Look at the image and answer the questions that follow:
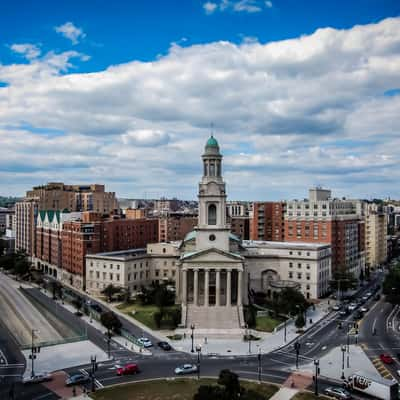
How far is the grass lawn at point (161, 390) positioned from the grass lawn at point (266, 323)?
28.0 meters

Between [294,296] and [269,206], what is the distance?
224 feet

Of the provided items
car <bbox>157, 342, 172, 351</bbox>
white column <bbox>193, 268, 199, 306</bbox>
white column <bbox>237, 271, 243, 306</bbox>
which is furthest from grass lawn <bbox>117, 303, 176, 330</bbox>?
white column <bbox>237, 271, 243, 306</bbox>

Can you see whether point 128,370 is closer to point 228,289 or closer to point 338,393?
point 338,393

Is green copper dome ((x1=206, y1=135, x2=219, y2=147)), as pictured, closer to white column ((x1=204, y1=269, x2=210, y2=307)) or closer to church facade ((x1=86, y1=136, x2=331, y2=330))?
church facade ((x1=86, y1=136, x2=331, y2=330))

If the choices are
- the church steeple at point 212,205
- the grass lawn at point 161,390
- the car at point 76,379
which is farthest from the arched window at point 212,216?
the car at point 76,379

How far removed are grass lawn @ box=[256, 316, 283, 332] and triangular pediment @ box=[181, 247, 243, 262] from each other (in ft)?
42.1

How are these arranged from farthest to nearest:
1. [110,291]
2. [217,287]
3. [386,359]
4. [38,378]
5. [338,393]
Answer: [110,291], [217,287], [386,359], [38,378], [338,393]

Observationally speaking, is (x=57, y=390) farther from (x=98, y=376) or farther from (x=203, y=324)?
(x=203, y=324)

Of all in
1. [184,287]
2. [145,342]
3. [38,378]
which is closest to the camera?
[38,378]

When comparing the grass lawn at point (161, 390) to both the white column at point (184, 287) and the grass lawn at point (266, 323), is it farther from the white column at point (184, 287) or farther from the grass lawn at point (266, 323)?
the white column at point (184, 287)

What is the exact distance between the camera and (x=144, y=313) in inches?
3755

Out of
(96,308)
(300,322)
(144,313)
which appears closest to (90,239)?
(96,308)

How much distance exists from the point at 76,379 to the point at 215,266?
42.8 m

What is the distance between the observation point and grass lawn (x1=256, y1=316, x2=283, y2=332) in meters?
84.9
